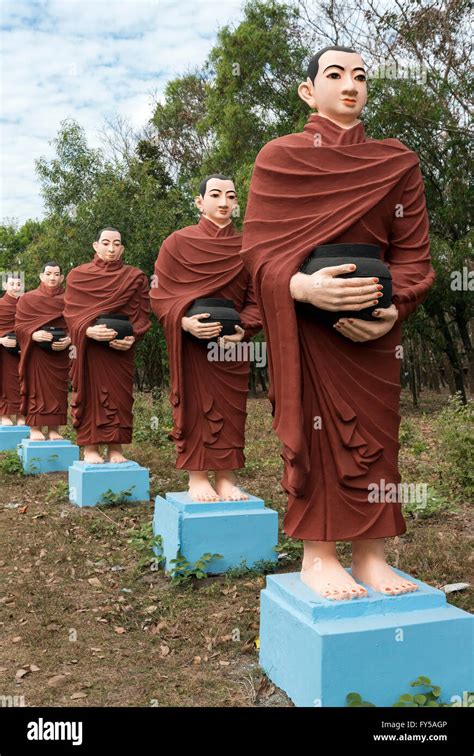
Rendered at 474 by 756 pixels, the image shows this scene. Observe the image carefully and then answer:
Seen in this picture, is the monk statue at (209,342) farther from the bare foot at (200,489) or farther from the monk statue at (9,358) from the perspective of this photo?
the monk statue at (9,358)

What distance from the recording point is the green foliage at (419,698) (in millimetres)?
2869

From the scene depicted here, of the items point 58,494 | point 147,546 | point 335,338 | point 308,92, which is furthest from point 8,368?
point 335,338

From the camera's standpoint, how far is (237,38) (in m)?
15.0

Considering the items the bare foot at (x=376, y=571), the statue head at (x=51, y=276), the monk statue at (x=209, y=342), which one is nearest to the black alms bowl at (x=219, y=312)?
the monk statue at (x=209, y=342)

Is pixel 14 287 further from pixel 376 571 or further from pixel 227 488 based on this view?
pixel 376 571

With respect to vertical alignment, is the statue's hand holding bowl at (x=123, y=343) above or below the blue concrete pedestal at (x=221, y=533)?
above

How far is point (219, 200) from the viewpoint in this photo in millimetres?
5230

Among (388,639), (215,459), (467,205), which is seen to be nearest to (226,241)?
(215,459)

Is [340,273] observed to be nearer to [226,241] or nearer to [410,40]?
[226,241]

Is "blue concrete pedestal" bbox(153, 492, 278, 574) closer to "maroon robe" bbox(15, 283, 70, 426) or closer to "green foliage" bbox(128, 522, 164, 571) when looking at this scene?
"green foliage" bbox(128, 522, 164, 571)

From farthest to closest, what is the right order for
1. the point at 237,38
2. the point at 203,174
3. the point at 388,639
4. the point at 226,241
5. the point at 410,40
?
the point at 203,174, the point at 237,38, the point at 410,40, the point at 226,241, the point at 388,639

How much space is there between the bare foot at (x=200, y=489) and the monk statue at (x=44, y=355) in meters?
4.32

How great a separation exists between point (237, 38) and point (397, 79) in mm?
4470

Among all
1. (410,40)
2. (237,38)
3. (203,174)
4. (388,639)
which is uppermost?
(237,38)
